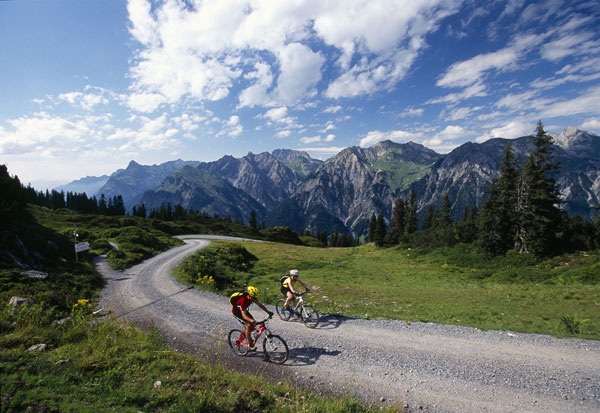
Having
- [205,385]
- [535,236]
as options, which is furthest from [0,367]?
[535,236]

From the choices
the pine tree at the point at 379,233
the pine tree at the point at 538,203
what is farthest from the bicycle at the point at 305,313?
the pine tree at the point at 379,233

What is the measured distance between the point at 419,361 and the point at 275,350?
5.28 m

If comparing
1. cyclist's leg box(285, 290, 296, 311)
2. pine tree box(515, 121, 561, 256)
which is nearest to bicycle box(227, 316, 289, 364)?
cyclist's leg box(285, 290, 296, 311)

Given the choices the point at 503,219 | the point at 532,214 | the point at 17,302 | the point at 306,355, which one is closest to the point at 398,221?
the point at 503,219

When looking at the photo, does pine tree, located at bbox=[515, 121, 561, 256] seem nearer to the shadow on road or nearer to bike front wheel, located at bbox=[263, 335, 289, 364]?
the shadow on road

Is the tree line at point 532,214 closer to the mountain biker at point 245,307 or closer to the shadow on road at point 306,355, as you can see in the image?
the shadow on road at point 306,355

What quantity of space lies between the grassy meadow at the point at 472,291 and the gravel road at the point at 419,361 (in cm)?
200

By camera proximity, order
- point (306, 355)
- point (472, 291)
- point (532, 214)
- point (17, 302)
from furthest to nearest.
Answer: point (532, 214), point (472, 291), point (17, 302), point (306, 355)

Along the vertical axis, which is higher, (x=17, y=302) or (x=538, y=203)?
(x=538, y=203)

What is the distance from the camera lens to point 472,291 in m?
22.0

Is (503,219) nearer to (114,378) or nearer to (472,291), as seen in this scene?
(472,291)

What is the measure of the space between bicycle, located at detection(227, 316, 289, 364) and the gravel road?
0.28m

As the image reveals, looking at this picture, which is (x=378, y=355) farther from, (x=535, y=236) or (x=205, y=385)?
(x=535, y=236)

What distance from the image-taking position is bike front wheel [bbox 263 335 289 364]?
9.26m
